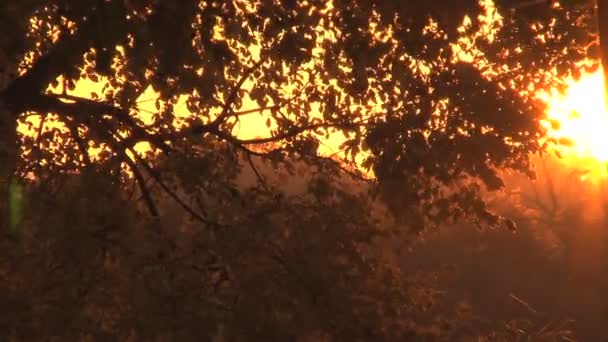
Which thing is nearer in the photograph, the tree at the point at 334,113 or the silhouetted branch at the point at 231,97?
the tree at the point at 334,113

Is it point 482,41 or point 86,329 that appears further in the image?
point 482,41

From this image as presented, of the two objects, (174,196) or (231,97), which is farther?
(231,97)

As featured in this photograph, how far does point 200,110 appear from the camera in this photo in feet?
42.8

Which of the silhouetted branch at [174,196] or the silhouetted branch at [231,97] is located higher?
the silhouetted branch at [231,97]

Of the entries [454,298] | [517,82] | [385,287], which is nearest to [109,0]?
[385,287]

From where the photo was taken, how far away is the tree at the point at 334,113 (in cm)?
954

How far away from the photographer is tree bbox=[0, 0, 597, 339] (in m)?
9.54

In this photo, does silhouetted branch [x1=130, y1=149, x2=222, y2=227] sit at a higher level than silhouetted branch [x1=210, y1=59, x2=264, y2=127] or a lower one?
lower

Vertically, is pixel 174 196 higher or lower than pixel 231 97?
lower

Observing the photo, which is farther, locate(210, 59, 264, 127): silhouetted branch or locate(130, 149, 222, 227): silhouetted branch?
locate(210, 59, 264, 127): silhouetted branch

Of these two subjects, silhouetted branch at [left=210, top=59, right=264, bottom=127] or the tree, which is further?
silhouetted branch at [left=210, top=59, right=264, bottom=127]

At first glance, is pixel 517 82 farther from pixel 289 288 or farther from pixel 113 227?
pixel 113 227

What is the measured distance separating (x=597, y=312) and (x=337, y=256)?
37157mm

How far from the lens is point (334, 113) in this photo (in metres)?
12.0
